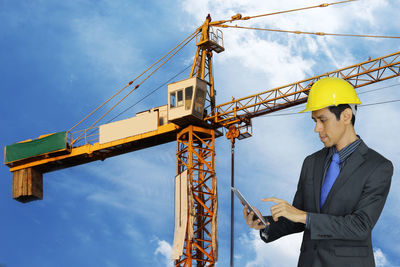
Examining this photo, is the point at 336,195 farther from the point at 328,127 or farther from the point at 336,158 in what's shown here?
the point at 328,127

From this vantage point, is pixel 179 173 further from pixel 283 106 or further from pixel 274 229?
pixel 274 229

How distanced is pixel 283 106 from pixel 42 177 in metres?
21.3

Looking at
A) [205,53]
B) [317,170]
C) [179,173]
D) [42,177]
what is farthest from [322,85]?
[42,177]

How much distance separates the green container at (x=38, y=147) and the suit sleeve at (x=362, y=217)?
4185 cm

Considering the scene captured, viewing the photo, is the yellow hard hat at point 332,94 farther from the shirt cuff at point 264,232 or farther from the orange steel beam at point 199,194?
the orange steel beam at point 199,194

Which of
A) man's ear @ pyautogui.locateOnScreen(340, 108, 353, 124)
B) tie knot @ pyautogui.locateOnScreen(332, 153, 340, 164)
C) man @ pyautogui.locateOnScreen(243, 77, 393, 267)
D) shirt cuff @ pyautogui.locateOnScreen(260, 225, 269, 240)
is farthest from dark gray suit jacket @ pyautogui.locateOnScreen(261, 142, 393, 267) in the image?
shirt cuff @ pyautogui.locateOnScreen(260, 225, 269, 240)

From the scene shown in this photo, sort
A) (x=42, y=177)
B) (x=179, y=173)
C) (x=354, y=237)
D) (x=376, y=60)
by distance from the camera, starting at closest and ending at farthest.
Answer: (x=354, y=237)
(x=376, y=60)
(x=179, y=173)
(x=42, y=177)

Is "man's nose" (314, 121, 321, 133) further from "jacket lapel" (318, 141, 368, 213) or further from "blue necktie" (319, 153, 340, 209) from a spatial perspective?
"jacket lapel" (318, 141, 368, 213)

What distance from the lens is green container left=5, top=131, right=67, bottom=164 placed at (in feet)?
150

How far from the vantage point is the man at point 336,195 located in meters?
4.96

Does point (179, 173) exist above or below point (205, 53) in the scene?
below

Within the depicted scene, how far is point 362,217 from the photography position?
4934 millimetres

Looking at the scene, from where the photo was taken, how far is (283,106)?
131ft

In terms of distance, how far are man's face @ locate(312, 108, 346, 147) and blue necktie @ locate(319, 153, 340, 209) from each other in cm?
16
